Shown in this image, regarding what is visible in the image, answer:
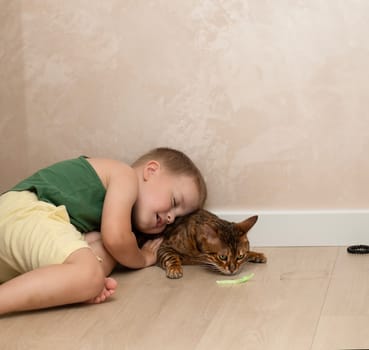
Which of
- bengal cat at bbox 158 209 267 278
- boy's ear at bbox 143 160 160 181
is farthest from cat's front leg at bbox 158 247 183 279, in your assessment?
boy's ear at bbox 143 160 160 181

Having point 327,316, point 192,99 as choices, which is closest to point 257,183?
point 192,99

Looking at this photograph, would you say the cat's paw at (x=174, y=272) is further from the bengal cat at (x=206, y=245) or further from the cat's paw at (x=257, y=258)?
the cat's paw at (x=257, y=258)

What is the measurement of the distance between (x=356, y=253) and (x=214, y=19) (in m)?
0.76

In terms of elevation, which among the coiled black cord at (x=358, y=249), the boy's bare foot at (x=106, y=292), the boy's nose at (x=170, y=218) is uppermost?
the boy's nose at (x=170, y=218)

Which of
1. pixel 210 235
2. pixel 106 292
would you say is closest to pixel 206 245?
pixel 210 235

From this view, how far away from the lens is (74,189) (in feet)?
6.63

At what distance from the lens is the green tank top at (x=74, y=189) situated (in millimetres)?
1972

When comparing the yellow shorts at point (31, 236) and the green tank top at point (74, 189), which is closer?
the yellow shorts at point (31, 236)

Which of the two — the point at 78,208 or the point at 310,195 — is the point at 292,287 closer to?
the point at 310,195

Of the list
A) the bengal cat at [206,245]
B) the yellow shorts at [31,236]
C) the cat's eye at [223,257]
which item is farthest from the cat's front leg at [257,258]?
the yellow shorts at [31,236]

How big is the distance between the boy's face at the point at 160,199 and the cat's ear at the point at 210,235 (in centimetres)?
13

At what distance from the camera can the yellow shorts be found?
68.7 inches

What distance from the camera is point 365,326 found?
156 centimetres

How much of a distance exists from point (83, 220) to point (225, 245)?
380 mm
